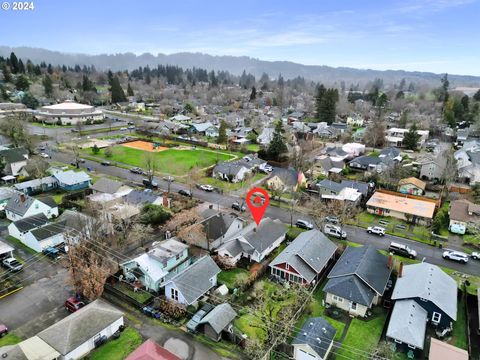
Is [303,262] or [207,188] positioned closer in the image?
[303,262]

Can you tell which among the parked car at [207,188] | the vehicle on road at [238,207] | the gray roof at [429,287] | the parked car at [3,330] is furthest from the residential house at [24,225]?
the gray roof at [429,287]

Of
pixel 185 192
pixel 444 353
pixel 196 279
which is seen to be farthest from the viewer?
pixel 185 192

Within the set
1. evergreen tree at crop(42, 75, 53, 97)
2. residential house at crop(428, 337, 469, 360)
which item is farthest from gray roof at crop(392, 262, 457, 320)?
evergreen tree at crop(42, 75, 53, 97)

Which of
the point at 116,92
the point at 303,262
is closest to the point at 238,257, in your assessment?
the point at 303,262

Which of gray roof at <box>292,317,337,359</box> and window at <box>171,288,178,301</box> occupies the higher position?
gray roof at <box>292,317,337,359</box>

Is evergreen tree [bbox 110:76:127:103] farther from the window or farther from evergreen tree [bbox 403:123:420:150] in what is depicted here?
the window

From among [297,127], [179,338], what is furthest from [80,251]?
[297,127]

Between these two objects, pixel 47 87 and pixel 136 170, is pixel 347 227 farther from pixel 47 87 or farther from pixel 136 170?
pixel 47 87

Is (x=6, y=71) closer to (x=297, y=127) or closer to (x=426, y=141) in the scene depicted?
(x=297, y=127)
